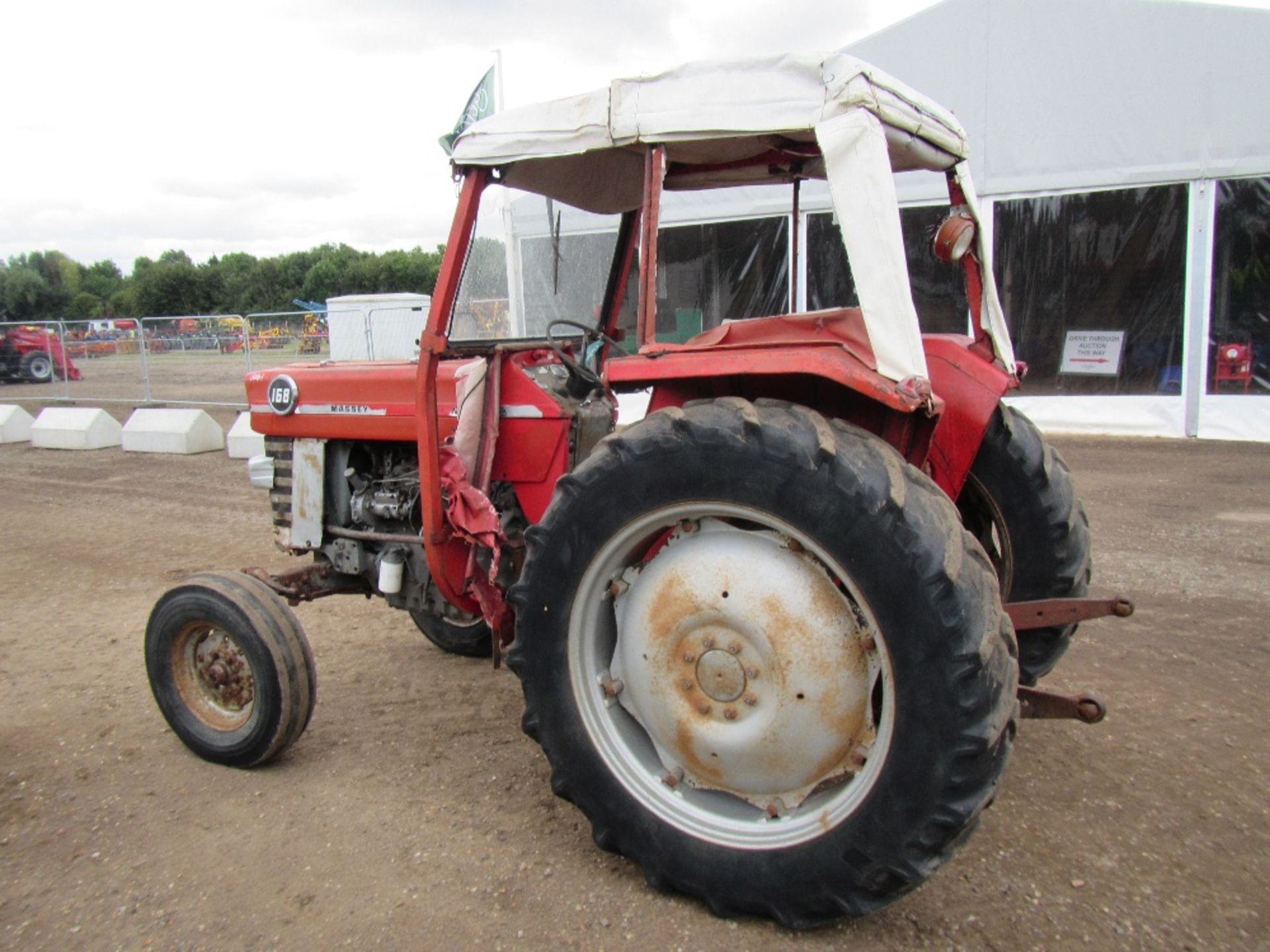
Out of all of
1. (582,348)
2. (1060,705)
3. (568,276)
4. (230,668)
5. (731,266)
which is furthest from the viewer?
(731,266)

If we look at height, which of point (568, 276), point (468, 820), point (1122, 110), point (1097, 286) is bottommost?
point (468, 820)

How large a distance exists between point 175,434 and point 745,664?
34.5 ft

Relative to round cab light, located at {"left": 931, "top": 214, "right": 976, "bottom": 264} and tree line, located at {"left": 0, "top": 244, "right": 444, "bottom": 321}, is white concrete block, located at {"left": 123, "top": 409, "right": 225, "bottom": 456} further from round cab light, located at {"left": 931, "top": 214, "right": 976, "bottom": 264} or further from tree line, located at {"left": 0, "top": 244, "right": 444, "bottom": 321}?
tree line, located at {"left": 0, "top": 244, "right": 444, "bottom": 321}

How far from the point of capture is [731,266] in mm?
11539

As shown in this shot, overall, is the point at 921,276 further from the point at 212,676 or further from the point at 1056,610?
the point at 212,676

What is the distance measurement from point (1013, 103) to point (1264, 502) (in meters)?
5.35

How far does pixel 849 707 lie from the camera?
2.33m

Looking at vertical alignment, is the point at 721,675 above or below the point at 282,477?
below

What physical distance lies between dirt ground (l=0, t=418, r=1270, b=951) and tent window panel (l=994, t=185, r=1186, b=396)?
20.0ft

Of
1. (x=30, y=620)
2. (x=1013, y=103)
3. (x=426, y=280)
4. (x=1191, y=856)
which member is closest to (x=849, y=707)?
(x=1191, y=856)

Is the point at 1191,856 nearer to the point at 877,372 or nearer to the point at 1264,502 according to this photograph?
the point at 877,372

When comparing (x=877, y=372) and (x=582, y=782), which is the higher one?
(x=877, y=372)

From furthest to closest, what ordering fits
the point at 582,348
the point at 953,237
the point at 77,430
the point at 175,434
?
the point at 77,430, the point at 175,434, the point at 582,348, the point at 953,237

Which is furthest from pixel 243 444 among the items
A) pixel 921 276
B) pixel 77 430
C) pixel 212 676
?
pixel 921 276
